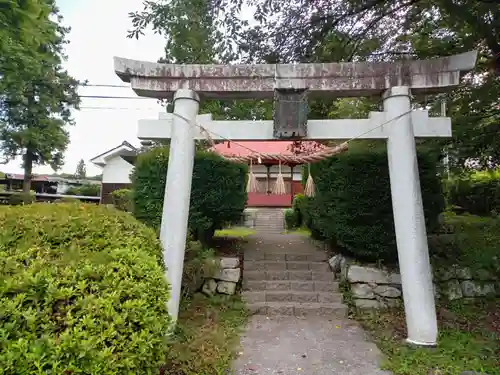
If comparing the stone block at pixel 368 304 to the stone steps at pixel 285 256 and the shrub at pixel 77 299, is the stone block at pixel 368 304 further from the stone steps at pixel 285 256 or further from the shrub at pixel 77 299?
the shrub at pixel 77 299

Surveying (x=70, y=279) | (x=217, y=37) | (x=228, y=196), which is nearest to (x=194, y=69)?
(x=217, y=37)

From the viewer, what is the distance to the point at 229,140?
4.40 meters

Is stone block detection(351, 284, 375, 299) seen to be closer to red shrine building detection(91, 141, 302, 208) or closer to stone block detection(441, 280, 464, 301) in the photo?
stone block detection(441, 280, 464, 301)

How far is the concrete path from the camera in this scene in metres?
3.51

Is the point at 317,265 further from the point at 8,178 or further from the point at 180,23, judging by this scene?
the point at 8,178

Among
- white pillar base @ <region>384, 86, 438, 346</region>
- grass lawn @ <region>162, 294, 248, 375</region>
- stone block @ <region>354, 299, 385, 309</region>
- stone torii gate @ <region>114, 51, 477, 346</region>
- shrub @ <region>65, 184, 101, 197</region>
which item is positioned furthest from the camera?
shrub @ <region>65, 184, 101, 197</region>

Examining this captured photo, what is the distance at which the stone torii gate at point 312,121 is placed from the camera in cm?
414

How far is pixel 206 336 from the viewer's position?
4.13 meters

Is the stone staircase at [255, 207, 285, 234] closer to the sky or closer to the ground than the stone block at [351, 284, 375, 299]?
closer to the sky

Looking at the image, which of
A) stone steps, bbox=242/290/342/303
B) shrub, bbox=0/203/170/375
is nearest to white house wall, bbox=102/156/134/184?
stone steps, bbox=242/290/342/303

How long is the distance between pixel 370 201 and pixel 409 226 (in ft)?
4.44

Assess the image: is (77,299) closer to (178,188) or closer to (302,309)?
(178,188)

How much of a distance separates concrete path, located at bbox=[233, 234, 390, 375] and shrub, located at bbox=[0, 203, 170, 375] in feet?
5.50

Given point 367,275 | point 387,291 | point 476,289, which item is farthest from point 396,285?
point 476,289
